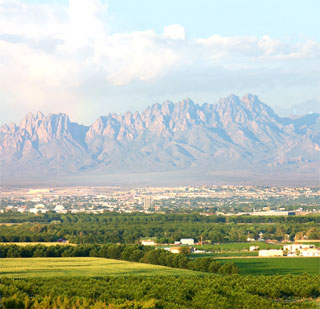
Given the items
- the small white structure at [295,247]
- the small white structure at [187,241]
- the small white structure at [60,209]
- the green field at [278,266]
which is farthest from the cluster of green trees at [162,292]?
the small white structure at [60,209]

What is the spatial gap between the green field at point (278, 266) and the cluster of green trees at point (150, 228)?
17005mm

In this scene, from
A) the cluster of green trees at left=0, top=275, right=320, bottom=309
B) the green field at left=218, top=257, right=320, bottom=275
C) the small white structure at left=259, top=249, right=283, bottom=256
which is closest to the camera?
the cluster of green trees at left=0, top=275, right=320, bottom=309

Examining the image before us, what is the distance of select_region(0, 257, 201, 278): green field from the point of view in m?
37.8

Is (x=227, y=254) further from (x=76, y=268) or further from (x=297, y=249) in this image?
(x=76, y=268)

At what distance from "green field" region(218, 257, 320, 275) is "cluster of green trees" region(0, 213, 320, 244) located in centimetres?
1700

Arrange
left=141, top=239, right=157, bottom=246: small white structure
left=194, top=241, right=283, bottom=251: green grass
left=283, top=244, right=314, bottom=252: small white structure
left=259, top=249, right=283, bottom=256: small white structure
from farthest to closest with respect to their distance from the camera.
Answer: left=141, top=239, right=157, bottom=246: small white structure
left=194, top=241, right=283, bottom=251: green grass
left=283, top=244, right=314, bottom=252: small white structure
left=259, top=249, right=283, bottom=256: small white structure

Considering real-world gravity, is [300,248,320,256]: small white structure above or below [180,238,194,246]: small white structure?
above

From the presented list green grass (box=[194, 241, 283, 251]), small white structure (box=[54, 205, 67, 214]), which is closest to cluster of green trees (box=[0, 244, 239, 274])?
green grass (box=[194, 241, 283, 251])

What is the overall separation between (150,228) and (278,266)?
110 ft

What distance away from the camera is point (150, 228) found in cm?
7831

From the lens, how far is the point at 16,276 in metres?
35.6

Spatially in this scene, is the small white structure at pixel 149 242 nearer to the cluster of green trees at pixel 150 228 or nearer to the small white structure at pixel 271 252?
the cluster of green trees at pixel 150 228

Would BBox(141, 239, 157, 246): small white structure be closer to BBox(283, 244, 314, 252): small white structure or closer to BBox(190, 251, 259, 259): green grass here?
BBox(190, 251, 259, 259): green grass

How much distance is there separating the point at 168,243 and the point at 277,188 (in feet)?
391
